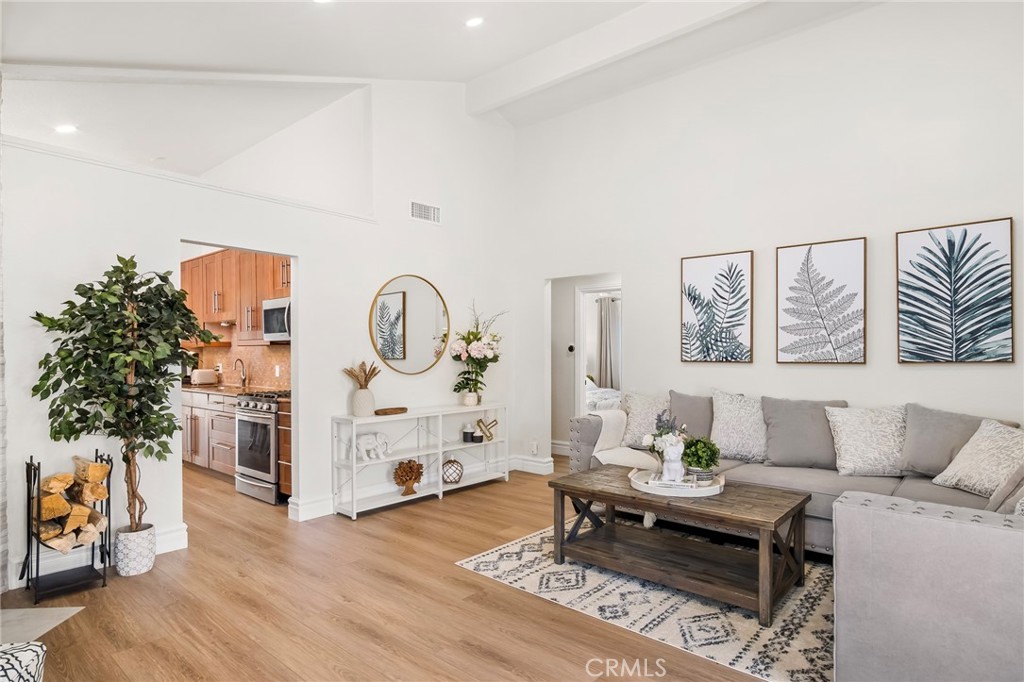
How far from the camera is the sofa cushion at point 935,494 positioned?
10.00 ft

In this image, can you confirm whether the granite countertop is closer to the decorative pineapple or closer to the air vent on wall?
the decorative pineapple

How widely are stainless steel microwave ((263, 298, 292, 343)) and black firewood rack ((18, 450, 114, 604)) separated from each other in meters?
2.09

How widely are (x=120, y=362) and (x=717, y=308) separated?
4.21 metres

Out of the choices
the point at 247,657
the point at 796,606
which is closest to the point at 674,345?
the point at 796,606

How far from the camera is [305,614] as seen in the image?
283 centimetres

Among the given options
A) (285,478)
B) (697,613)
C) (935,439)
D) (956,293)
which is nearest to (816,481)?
(935,439)

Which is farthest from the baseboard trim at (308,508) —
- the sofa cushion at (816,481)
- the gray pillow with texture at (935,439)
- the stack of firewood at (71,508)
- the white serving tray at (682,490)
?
the gray pillow with texture at (935,439)

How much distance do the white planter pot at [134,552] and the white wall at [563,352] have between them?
456 cm

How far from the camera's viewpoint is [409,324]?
5258 millimetres

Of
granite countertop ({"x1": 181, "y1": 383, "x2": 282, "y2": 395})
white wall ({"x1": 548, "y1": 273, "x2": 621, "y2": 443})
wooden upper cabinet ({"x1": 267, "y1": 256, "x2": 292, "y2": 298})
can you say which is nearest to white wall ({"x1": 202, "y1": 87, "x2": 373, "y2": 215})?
wooden upper cabinet ({"x1": 267, "y1": 256, "x2": 292, "y2": 298})

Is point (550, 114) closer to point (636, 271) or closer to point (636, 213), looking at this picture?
point (636, 213)

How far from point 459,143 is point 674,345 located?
9.47ft
